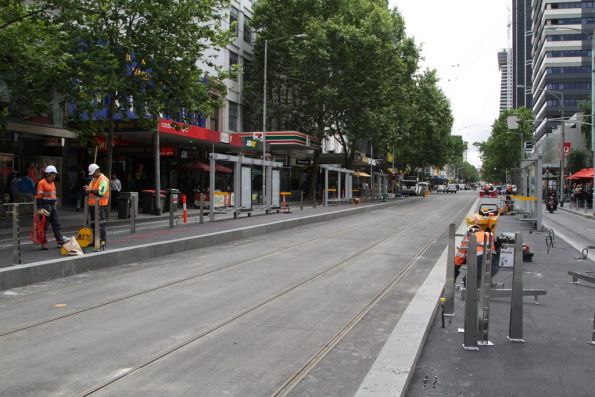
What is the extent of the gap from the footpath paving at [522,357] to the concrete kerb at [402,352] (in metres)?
0.13

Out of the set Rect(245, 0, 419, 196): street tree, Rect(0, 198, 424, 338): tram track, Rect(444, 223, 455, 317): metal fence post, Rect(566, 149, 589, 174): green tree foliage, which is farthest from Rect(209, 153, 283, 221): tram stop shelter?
Rect(566, 149, 589, 174): green tree foliage

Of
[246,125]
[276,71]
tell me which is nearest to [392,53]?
[276,71]

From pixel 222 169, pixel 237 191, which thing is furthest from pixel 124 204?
pixel 222 169

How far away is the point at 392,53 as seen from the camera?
40.2 m

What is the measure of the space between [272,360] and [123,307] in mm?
2912

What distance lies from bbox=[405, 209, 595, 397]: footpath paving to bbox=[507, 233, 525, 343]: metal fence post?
0.36ft

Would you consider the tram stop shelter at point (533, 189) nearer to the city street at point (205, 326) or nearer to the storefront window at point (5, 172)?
the city street at point (205, 326)

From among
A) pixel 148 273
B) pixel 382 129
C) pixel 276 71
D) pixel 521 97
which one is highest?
pixel 521 97

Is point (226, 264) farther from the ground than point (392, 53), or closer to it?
closer to it

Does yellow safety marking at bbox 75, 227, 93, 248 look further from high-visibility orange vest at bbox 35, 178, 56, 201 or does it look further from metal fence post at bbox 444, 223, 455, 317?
metal fence post at bbox 444, 223, 455, 317

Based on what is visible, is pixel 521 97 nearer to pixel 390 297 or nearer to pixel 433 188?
pixel 433 188

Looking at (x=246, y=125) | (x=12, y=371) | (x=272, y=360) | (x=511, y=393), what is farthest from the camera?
(x=246, y=125)

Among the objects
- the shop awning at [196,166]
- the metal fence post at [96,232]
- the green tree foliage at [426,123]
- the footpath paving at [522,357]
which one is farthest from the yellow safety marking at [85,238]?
the green tree foliage at [426,123]

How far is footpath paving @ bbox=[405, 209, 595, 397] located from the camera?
431 cm
